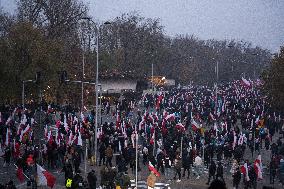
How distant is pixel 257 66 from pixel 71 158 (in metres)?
135

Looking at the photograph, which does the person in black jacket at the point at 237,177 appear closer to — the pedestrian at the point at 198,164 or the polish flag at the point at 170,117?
the pedestrian at the point at 198,164

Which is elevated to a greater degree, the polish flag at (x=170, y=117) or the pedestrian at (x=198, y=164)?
the polish flag at (x=170, y=117)

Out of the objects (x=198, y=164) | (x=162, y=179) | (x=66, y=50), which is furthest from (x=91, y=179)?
(x=66, y=50)

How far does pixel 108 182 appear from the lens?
63.8ft

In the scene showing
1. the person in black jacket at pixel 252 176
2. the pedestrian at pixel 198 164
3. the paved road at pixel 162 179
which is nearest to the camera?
the person in black jacket at pixel 252 176

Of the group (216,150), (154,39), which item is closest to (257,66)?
(154,39)

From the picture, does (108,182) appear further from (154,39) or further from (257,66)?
(257,66)

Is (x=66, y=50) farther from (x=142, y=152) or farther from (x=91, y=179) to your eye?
(x=91, y=179)

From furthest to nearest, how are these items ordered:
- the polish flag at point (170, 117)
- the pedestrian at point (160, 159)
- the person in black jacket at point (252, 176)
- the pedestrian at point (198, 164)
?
the polish flag at point (170, 117) < the pedestrian at point (160, 159) < the pedestrian at point (198, 164) < the person in black jacket at point (252, 176)

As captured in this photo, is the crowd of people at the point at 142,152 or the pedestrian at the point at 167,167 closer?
the crowd of people at the point at 142,152

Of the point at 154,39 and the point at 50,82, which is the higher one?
the point at 154,39

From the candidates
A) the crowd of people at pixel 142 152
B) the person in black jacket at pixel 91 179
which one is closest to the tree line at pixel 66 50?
the crowd of people at pixel 142 152

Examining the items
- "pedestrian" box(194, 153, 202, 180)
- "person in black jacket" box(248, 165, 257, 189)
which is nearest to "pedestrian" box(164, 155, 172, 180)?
"pedestrian" box(194, 153, 202, 180)

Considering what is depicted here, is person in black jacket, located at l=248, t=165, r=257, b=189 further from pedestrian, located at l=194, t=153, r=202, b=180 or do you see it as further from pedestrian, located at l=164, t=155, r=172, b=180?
pedestrian, located at l=164, t=155, r=172, b=180
